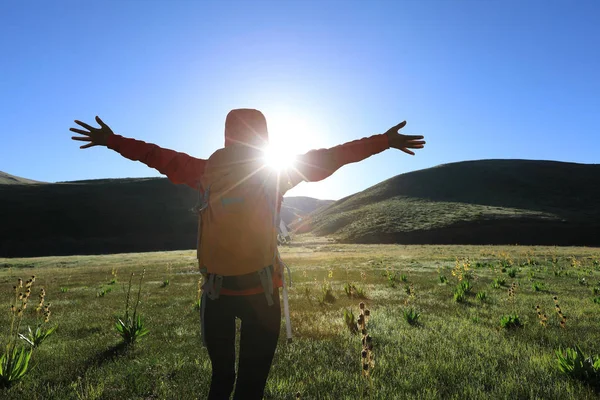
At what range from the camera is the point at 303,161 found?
3.14 meters

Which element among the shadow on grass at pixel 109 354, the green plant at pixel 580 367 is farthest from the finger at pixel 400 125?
the shadow on grass at pixel 109 354

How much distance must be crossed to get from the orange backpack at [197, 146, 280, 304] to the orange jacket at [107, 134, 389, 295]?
1.01 ft

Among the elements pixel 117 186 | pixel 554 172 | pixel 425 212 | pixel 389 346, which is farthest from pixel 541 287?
pixel 117 186

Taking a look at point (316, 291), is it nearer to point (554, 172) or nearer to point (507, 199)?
point (507, 199)

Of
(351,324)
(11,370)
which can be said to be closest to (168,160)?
(11,370)

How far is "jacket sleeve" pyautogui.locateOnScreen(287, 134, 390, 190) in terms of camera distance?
313 cm

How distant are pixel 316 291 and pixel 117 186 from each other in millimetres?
155013

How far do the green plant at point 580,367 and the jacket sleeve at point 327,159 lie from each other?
3.91 m

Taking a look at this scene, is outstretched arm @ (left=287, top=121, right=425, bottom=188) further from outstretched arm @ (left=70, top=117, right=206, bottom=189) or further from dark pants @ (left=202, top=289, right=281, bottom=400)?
dark pants @ (left=202, top=289, right=281, bottom=400)

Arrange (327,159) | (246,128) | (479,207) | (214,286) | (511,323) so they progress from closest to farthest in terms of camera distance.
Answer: (214,286) → (246,128) → (327,159) → (511,323) → (479,207)

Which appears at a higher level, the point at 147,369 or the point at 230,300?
the point at 230,300

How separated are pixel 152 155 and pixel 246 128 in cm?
108

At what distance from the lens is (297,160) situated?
3168 millimetres

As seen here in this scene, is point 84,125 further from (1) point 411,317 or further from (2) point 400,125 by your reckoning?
(1) point 411,317
